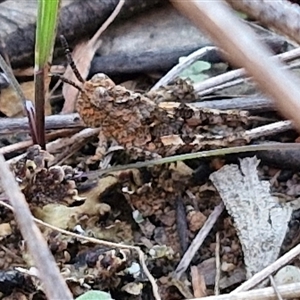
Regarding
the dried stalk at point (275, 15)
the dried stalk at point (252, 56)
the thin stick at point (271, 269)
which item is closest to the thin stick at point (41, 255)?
the dried stalk at point (252, 56)

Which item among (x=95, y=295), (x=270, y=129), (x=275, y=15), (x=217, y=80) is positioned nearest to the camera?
(x=275, y=15)

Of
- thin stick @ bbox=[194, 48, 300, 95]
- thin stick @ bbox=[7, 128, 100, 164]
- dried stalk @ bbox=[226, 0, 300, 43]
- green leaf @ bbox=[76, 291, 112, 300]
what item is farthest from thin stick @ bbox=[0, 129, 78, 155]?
dried stalk @ bbox=[226, 0, 300, 43]

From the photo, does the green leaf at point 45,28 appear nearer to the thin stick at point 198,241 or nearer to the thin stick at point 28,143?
the thin stick at point 28,143

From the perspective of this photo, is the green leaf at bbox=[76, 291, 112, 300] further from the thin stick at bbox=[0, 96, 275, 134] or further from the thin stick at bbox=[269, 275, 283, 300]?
the thin stick at bbox=[0, 96, 275, 134]

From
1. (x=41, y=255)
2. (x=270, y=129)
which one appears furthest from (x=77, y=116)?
(x=41, y=255)

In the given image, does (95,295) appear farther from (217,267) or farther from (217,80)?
(217,80)

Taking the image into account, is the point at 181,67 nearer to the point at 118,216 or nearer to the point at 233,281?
the point at 118,216
